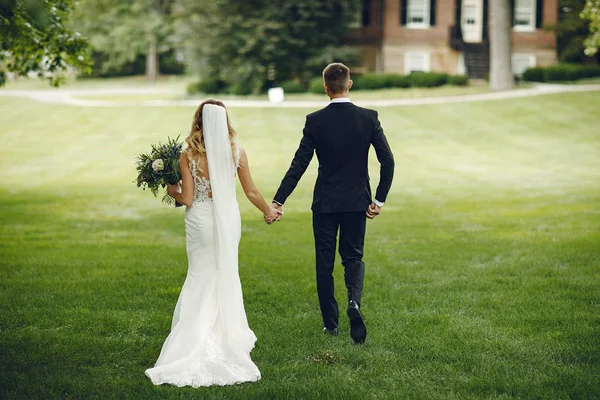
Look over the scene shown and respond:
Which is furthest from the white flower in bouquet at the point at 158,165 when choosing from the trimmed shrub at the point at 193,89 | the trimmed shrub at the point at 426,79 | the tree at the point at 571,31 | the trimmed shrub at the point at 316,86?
the tree at the point at 571,31

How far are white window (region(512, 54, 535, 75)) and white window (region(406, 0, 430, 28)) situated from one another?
521 centimetres

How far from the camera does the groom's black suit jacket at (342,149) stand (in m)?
6.16

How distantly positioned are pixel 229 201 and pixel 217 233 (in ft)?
0.88

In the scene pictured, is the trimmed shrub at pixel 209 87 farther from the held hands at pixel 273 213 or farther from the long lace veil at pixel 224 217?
the long lace veil at pixel 224 217

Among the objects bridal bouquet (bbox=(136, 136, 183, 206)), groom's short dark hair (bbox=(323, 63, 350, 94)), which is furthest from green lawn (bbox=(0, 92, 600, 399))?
groom's short dark hair (bbox=(323, 63, 350, 94))

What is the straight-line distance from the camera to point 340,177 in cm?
620

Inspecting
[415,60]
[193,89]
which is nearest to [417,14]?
[415,60]

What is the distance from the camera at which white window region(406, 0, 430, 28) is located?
1547 inches

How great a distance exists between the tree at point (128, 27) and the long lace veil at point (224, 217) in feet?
150

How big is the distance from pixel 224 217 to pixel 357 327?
4.53ft

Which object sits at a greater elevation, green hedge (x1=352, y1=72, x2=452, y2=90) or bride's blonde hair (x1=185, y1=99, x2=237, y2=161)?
green hedge (x1=352, y1=72, x2=452, y2=90)

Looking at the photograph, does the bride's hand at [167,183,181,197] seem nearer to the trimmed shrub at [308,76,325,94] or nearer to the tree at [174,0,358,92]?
the trimmed shrub at [308,76,325,94]

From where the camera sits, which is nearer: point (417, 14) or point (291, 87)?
point (291, 87)

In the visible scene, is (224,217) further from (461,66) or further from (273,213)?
(461,66)
